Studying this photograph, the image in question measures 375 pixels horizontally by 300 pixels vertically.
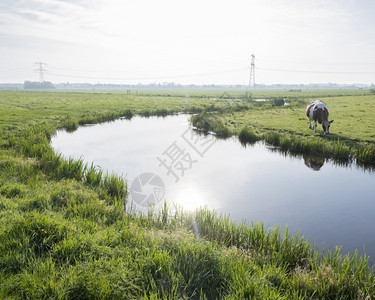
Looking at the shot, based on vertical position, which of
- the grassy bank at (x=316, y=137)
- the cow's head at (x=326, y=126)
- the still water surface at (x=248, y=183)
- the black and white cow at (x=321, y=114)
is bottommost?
the still water surface at (x=248, y=183)

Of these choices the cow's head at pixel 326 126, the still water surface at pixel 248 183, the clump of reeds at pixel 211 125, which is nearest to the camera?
the still water surface at pixel 248 183

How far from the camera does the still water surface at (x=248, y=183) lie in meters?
8.59

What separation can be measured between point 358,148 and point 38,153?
57.7 feet

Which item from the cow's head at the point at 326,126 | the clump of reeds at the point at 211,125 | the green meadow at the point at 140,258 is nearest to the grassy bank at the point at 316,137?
the clump of reeds at the point at 211,125

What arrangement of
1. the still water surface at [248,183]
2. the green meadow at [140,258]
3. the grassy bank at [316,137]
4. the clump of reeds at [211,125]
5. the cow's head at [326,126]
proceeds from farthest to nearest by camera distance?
1. the clump of reeds at [211,125]
2. the cow's head at [326,126]
3. the grassy bank at [316,137]
4. the still water surface at [248,183]
5. the green meadow at [140,258]

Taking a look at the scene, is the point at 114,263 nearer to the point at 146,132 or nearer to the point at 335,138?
the point at 335,138

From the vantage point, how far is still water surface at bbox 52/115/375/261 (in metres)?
8.59

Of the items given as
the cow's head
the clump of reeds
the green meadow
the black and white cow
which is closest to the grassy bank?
the clump of reeds

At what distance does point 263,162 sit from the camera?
15484 mm

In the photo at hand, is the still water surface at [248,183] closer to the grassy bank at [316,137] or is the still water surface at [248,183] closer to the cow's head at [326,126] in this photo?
the grassy bank at [316,137]

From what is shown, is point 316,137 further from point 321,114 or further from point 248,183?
point 248,183

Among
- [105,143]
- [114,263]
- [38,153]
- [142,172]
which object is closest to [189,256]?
[114,263]

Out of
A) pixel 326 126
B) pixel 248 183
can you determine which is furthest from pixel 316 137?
pixel 248 183

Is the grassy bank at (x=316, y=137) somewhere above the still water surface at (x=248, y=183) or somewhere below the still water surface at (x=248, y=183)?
above
